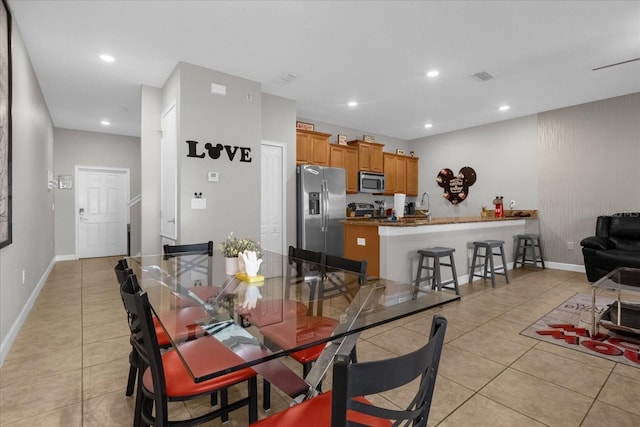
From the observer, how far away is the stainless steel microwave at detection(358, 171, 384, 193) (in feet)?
21.7

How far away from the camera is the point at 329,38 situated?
3.26 metres

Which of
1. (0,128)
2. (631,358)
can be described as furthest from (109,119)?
(631,358)

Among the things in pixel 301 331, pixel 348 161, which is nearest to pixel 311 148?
pixel 348 161

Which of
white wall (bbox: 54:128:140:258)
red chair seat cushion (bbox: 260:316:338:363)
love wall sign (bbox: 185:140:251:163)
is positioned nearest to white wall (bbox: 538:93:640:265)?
love wall sign (bbox: 185:140:251:163)

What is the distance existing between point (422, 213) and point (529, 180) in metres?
2.25

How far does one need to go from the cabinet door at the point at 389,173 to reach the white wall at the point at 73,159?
5.85 m

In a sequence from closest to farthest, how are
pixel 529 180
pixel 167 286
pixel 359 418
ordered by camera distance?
pixel 359 418 → pixel 167 286 → pixel 529 180

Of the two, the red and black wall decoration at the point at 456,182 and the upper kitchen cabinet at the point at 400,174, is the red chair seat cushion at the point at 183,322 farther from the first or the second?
the red and black wall decoration at the point at 456,182

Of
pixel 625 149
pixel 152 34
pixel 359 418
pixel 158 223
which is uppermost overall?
pixel 152 34

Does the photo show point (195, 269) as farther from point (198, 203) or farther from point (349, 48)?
point (349, 48)

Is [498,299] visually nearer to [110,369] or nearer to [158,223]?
[110,369]

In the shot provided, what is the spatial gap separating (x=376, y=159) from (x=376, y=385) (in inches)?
259

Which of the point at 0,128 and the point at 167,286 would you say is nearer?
the point at 167,286

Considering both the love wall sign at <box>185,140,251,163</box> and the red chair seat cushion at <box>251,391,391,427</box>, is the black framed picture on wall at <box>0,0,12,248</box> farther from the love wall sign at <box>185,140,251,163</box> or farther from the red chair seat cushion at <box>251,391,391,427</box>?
the red chair seat cushion at <box>251,391,391,427</box>
